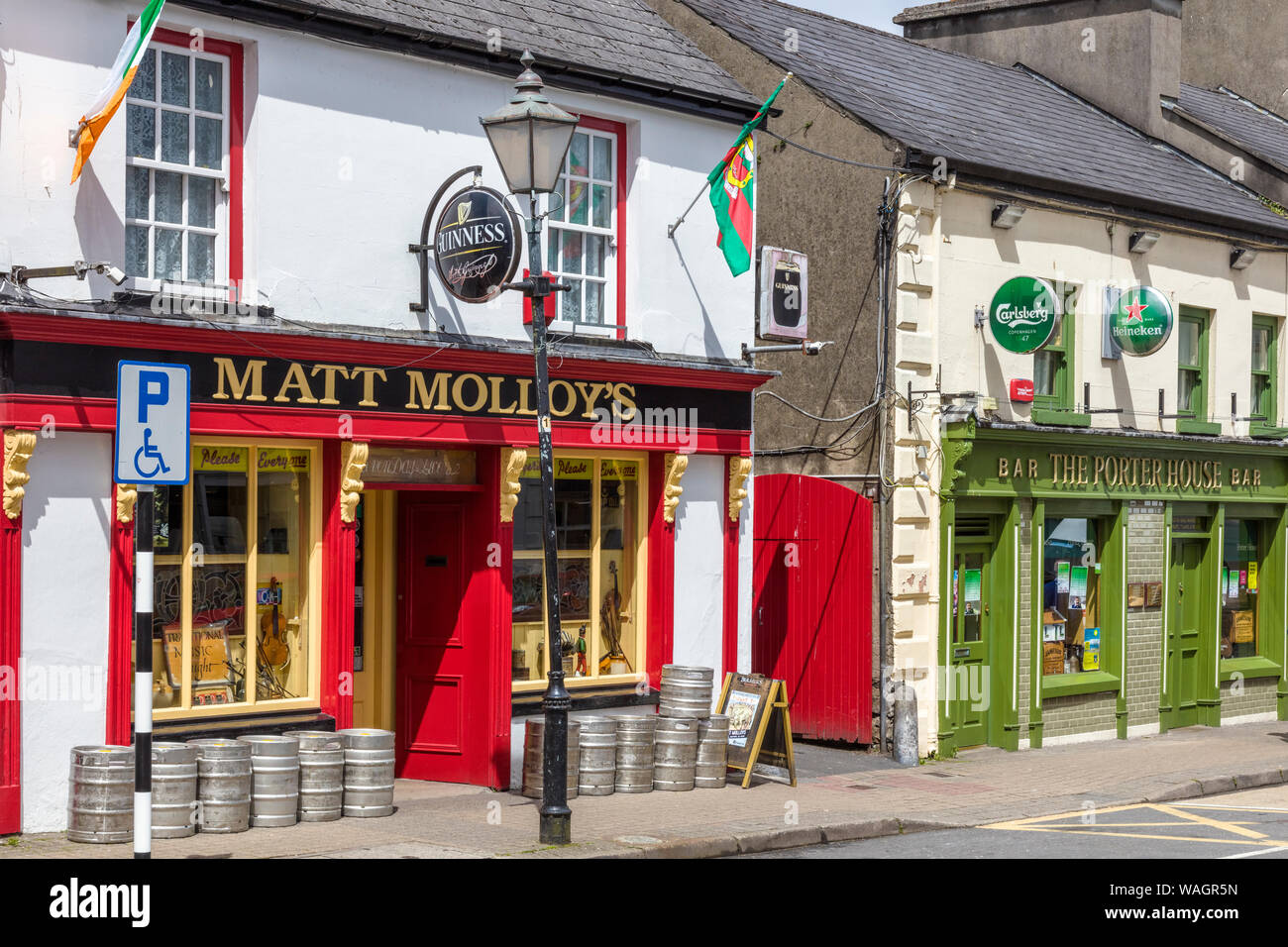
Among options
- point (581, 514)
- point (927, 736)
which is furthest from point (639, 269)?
point (927, 736)

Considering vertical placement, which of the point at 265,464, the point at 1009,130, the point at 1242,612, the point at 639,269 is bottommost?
the point at 1242,612

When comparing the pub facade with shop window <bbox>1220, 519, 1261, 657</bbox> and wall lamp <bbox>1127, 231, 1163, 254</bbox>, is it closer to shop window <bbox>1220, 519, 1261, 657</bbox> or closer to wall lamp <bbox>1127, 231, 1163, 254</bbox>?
wall lamp <bbox>1127, 231, 1163, 254</bbox>

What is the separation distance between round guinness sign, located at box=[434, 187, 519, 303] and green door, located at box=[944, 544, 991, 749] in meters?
6.90

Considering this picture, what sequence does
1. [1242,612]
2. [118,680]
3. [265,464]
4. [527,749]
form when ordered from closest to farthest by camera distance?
[118,680] → [265,464] → [527,749] → [1242,612]

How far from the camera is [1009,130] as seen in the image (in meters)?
18.9

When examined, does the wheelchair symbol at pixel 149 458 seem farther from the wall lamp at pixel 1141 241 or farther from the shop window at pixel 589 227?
the wall lamp at pixel 1141 241

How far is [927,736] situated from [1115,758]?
216 centimetres

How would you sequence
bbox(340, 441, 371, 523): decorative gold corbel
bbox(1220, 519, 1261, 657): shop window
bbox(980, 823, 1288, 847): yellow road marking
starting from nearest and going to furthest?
bbox(980, 823, 1288, 847): yellow road marking → bbox(340, 441, 371, 523): decorative gold corbel → bbox(1220, 519, 1261, 657): shop window

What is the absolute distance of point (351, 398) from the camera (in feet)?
A: 40.4

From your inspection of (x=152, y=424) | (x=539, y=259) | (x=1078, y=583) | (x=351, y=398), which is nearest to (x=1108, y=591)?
(x=1078, y=583)

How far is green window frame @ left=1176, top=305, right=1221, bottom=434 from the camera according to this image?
65.1ft

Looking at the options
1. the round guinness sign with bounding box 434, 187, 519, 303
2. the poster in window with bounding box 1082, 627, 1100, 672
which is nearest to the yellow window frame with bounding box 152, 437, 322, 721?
the round guinness sign with bounding box 434, 187, 519, 303
